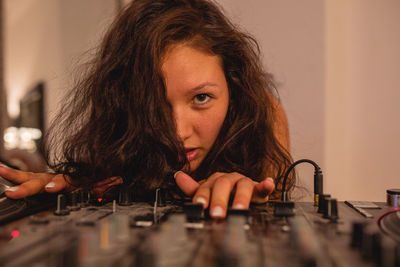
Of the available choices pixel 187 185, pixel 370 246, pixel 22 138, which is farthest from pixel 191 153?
pixel 22 138

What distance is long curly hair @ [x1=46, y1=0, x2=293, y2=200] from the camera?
0.93 m

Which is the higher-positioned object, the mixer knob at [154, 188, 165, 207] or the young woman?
the young woman

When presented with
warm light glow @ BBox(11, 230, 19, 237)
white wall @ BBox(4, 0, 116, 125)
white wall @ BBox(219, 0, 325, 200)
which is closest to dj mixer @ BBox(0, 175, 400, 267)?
warm light glow @ BBox(11, 230, 19, 237)

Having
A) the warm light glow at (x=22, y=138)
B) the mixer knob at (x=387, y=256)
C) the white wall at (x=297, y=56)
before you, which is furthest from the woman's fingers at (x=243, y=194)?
the warm light glow at (x=22, y=138)

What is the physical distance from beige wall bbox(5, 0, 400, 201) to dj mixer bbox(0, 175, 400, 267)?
1.11 m

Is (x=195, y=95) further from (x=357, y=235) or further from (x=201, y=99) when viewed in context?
(x=357, y=235)

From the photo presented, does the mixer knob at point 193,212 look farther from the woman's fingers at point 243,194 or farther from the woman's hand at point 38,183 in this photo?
the woman's hand at point 38,183

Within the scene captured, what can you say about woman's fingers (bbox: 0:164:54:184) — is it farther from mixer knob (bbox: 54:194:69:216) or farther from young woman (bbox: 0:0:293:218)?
mixer knob (bbox: 54:194:69:216)

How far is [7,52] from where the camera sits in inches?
102

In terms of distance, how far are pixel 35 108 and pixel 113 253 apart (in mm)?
2677

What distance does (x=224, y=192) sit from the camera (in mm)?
551

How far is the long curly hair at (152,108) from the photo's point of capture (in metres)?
0.93

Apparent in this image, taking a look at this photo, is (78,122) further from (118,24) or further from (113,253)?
(113,253)

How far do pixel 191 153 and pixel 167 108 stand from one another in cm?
20
